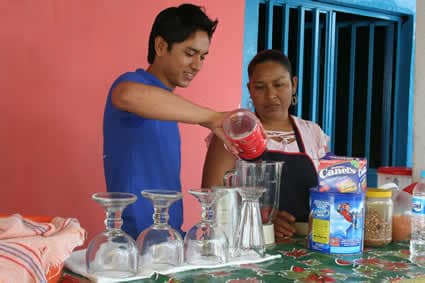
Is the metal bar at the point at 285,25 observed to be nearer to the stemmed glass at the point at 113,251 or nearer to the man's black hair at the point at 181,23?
the man's black hair at the point at 181,23

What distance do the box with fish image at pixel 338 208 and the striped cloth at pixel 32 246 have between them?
66 cm

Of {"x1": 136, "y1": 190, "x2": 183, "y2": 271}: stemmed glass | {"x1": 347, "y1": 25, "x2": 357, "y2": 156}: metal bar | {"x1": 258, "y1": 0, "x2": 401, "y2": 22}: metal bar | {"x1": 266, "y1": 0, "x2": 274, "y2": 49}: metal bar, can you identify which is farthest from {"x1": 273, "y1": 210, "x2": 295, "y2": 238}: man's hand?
{"x1": 347, "y1": 25, "x2": 357, "y2": 156}: metal bar

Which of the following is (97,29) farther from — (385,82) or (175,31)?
(385,82)

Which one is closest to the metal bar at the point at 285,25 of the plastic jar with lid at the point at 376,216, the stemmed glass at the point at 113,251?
the plastic jar with lid at the point at 376,216

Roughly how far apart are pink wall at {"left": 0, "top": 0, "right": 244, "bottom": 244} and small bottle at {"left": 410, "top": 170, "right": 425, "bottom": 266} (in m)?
1.62

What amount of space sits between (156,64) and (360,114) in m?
3.23

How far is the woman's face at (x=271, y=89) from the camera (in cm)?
208

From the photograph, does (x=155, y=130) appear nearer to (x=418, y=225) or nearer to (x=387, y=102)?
(x=418, y=225)

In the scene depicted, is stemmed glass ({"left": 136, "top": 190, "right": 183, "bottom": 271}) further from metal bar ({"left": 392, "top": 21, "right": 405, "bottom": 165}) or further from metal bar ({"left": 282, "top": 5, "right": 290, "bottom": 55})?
metal bar ({"left": 392, "top": 21, "right": 405, "bottom": 165})

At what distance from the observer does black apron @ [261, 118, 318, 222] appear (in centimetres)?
199

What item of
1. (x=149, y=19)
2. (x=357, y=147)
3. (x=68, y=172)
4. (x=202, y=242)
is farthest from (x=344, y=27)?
(x=202, y=242)

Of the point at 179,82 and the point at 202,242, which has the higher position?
the point at 179,82

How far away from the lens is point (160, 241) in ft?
4.06

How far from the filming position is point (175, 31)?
1775 millimetres
